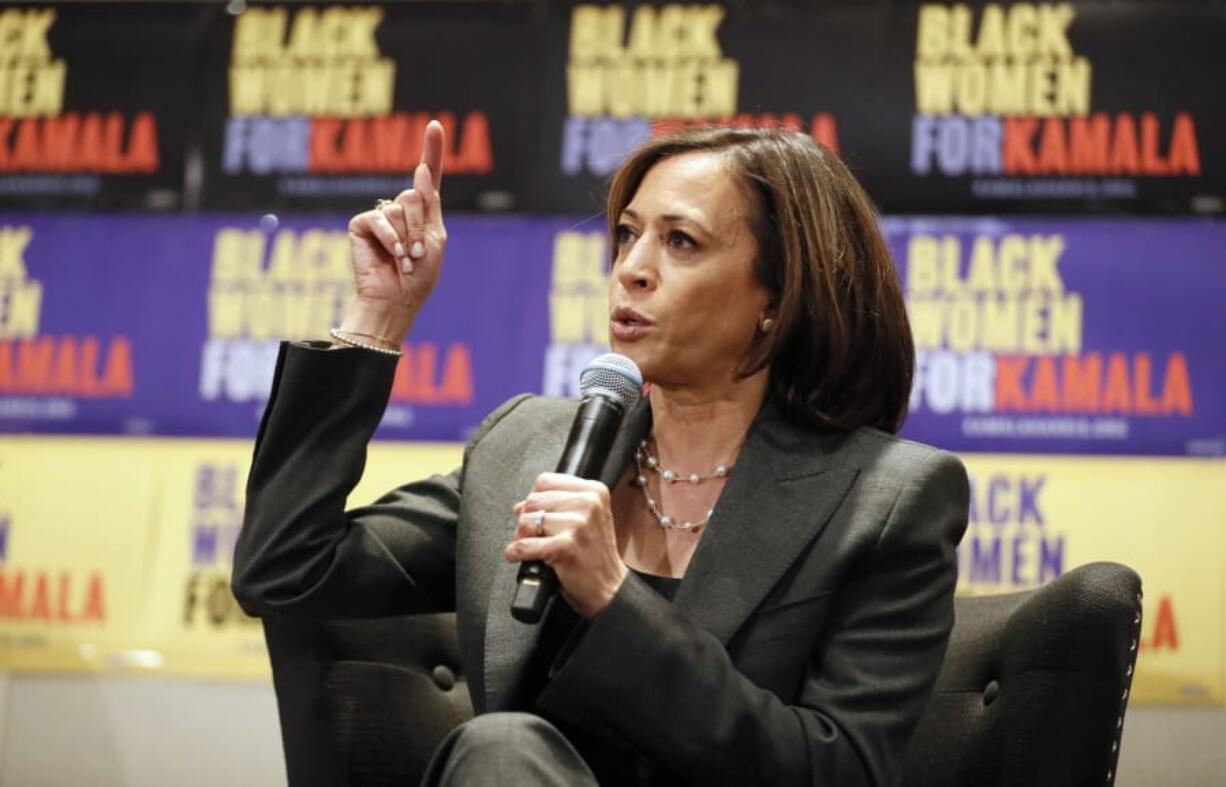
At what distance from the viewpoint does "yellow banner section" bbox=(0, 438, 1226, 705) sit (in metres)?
3.22

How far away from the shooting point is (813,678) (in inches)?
69.4

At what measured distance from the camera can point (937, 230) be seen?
137 inches

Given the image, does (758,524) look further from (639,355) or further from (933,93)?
(933,93)

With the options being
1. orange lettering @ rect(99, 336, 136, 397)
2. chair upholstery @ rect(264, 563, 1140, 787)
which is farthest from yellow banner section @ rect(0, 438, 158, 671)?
chair upholstery @ rect(264, 563, 1140, 787)

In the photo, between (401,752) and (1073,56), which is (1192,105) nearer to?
(1073,56)

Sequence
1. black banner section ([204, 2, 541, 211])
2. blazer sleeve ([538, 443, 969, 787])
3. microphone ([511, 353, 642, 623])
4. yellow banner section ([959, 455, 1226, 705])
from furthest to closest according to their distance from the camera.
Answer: black banner section ([204, 2, 541, 211]), yellow banner section ([959, 455, 1226, 705]), blazer sleeve ([538, 443, 969, 787]), microphone ([511, 353, 642, 623])

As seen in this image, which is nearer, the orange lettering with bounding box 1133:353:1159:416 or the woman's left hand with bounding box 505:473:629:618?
the woman's left hand with bounding box 505:473:629:618

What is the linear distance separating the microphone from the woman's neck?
0.92 feet

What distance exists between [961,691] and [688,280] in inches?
26.4

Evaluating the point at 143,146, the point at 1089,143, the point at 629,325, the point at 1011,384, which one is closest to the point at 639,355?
the point at 629,325

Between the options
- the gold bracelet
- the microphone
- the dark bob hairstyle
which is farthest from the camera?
the dark bob hairstyle

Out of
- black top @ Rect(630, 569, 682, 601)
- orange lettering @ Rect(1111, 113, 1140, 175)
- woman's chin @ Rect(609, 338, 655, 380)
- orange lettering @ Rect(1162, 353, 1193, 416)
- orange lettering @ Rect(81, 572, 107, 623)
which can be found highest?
orange lettering @ Rect(1111, 113, 1140, 175)

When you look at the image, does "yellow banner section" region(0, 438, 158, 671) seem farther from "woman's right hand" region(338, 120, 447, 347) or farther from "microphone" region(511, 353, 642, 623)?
"microphone" region(511, 353, 642, 623)

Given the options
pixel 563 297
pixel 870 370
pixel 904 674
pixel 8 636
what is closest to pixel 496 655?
pixel 904 674
